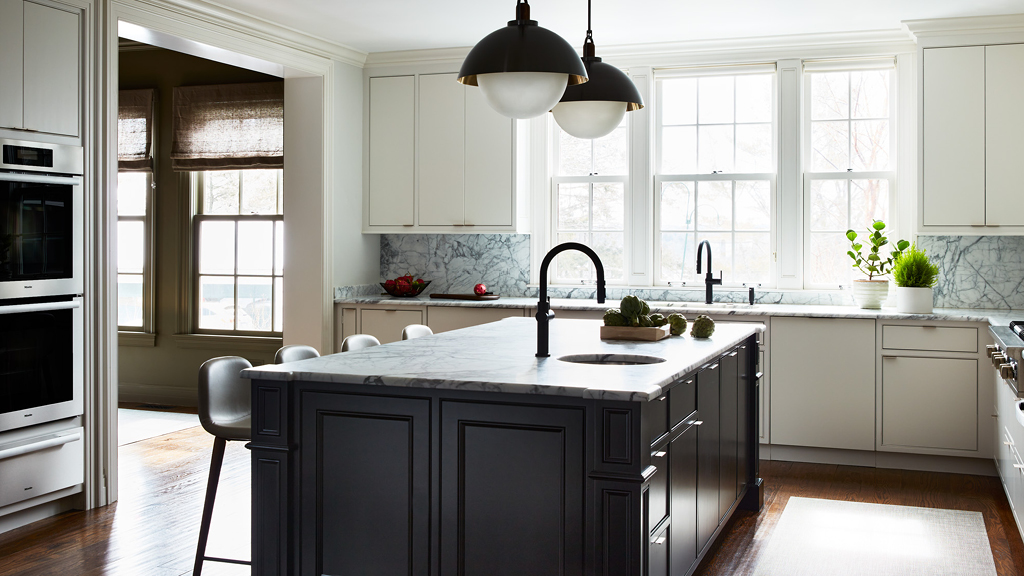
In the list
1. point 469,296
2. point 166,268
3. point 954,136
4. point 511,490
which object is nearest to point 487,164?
point 469,296

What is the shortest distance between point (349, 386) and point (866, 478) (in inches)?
132

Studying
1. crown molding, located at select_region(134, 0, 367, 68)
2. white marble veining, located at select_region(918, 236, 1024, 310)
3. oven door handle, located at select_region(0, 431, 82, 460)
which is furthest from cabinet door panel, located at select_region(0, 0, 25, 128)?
white marble veining, located at select_region(918, 236, 1024, 310)

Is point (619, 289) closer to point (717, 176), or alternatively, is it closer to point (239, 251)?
point (717, 176)

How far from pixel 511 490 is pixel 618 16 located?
3446 millimetres

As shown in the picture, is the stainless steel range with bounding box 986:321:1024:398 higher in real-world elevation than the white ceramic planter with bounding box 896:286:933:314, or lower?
lower

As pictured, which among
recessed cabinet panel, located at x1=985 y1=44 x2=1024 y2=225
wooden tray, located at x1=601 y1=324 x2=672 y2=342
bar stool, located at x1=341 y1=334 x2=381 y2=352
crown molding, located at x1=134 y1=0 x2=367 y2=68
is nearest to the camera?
wooden tray, located at x1=601 y1=324 x2=672 y2=342

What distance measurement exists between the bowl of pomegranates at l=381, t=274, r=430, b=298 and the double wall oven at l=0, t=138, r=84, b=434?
7.68 ft

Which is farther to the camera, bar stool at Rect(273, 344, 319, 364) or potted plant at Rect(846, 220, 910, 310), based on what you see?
potted plant at Rect(846, 220, 910, 310)

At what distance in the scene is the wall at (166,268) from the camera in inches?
257

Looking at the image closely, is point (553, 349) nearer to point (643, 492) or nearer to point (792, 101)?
point (643, 492)

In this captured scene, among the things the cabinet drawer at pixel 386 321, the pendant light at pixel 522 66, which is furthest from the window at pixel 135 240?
the pendant light at pixel 522 66

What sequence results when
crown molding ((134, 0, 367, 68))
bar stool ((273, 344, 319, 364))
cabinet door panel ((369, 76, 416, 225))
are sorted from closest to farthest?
1. bar stool ((273, 344, 319, 364))
2. crown molding ((134, 0, 367, 68))
3. cabinet door panel ((369, 76, 416, 225))

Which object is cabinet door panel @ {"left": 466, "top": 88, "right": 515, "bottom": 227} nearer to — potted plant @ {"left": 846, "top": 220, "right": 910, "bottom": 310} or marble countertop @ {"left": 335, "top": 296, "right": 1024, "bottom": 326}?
marble countertop @ {"left": 335, "top": 296, "right": 1024, "bottom": 326}

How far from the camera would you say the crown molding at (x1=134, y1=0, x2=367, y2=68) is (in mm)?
4586
